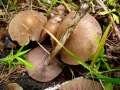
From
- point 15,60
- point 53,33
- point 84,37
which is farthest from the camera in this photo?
point 15,60

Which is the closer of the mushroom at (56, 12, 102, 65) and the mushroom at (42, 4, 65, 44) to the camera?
the mushroom at (56, 12, 102, 65)

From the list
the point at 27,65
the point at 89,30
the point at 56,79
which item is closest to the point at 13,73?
the point at 27,65

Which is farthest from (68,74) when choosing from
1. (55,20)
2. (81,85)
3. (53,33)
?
(55,20)

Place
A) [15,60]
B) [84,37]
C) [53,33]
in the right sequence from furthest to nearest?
[15,60] < [53,33] < [84,37]

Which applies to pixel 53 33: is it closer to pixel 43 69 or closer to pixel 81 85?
pixel 43 69

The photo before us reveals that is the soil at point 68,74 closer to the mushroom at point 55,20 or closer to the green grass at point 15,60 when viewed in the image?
the green grass at point 15,60

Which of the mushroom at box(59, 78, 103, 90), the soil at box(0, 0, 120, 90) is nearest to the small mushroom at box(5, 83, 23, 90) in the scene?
the soil at box(0, 0, 120, 90)

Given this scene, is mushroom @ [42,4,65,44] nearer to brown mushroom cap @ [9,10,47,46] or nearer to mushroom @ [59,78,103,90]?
brown mushroom cap @ [9,10,47,46]
